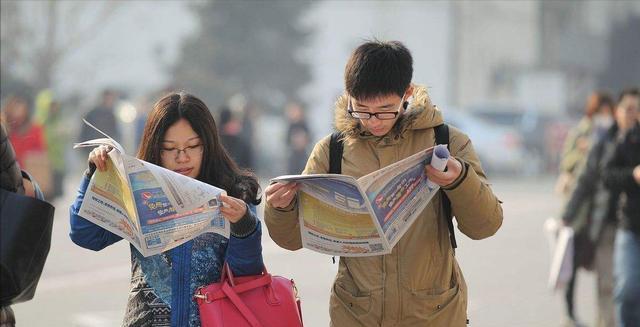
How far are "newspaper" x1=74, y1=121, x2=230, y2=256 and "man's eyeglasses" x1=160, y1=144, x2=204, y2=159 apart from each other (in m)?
0.25

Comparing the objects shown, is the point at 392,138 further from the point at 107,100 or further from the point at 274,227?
the point at 107,100

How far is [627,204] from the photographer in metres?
7.91

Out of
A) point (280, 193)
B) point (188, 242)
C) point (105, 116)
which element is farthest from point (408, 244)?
point (105, 116)

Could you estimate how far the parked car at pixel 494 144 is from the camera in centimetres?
3325

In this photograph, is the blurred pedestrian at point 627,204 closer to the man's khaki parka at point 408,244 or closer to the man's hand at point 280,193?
the man's khaki parka at point 408,244

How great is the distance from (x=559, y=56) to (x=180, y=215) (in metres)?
53.9

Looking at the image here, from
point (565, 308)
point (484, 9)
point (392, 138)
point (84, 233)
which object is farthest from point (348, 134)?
point (484, 9)

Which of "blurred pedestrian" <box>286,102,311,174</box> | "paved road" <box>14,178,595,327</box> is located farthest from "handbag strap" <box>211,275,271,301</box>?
"blurred pedestrian" <box>286,102,311,174</box>

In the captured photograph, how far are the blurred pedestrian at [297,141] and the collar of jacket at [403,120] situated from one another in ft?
66.4

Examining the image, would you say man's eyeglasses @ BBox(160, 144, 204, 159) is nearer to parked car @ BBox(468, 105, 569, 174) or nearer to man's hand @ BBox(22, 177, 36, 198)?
man's hand @ BBox(22, 177, 36, 198)

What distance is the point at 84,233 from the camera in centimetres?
455

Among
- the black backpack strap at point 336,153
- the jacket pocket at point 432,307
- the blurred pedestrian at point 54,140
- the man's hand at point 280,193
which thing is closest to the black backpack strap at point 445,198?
the jacket pocket at point 432,307

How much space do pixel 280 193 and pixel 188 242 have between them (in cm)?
38

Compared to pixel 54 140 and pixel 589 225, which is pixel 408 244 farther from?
pixel 54 140
